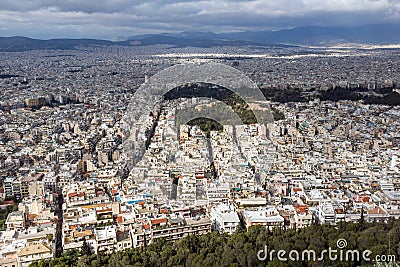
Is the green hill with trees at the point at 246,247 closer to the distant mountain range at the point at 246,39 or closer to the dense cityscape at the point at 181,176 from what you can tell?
the dense cityscape at the point at 181,176

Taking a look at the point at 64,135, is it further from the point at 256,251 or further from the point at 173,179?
the point at 256,251

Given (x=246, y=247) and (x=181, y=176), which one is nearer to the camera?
(x=246, y=247)

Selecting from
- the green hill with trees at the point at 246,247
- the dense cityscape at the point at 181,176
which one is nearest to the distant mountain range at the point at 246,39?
the dense cityscape at the point at 181,176

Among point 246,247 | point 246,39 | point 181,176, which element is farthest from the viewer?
point 246,39

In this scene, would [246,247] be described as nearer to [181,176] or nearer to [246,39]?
[181,176]

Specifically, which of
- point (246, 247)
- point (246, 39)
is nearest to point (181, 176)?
point (246, 247)

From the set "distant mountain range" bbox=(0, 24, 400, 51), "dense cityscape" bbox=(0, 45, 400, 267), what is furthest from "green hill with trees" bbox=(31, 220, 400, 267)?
"distant mountain range" bbox=(0, 24, 400, 51)
